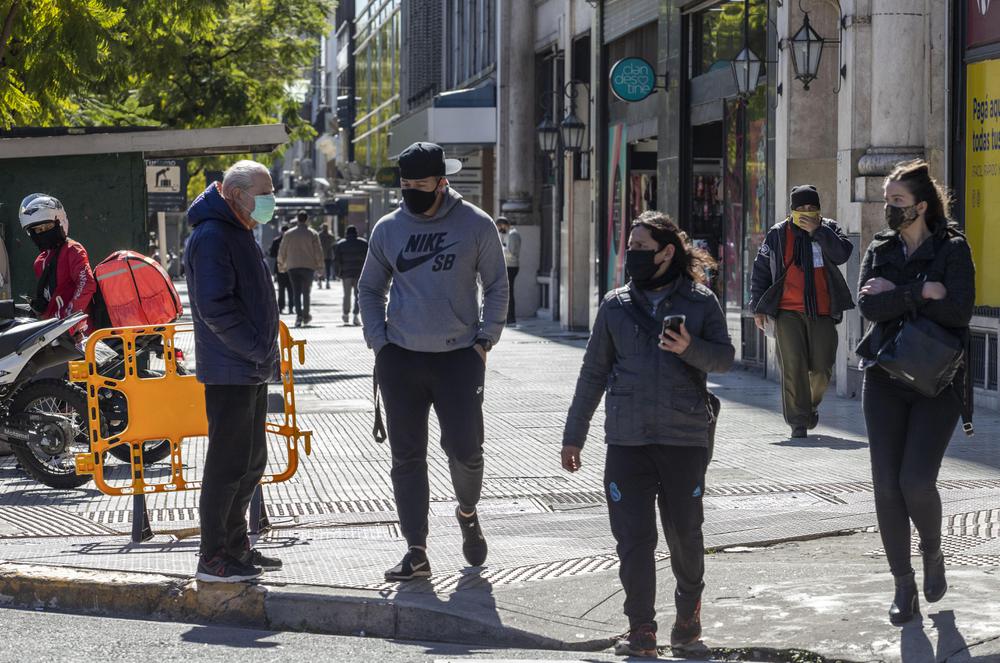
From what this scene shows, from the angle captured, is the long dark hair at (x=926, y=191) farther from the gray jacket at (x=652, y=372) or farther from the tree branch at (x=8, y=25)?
the tree branch at (x=8, y=25)

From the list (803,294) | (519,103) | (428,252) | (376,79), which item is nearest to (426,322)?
(428,252)

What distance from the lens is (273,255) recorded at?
114 feet

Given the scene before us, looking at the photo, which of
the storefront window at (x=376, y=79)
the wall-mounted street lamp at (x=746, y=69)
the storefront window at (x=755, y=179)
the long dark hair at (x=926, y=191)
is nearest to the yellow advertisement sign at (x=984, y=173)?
the wall-mounted street lamp at (x=746, y=69)

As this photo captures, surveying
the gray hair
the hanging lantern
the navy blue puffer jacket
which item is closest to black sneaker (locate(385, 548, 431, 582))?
the navy blue puffer jacket

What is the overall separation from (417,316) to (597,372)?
125 centimetres

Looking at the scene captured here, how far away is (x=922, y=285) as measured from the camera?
596 centimetres

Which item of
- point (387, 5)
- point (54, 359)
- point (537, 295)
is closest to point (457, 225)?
point (54, 359)

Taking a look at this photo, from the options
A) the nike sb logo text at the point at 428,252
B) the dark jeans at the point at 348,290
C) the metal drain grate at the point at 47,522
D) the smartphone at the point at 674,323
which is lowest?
the metal drain grate at the point at 47,522

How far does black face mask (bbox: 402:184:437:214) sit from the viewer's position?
6.75 metres

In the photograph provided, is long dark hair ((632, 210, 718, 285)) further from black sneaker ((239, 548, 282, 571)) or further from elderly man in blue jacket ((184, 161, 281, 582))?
black sneaker ((239, 548, 282, 571))

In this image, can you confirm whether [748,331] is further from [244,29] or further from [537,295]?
[244,29]

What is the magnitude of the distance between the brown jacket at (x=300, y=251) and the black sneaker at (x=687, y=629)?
21.9m

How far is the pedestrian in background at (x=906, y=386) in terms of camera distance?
5945 mm

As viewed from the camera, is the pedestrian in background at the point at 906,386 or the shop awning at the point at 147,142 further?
the shop awning at the point at 147,142
